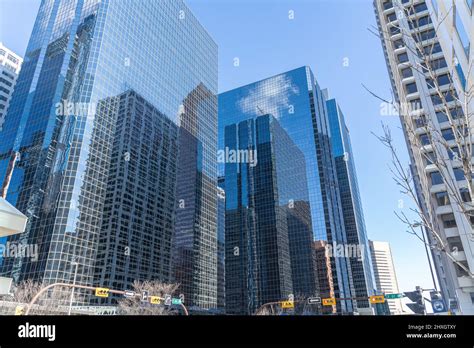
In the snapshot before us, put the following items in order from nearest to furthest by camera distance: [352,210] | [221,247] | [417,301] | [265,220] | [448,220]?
[417,301] < [448,220] < [221,247] < [265,220] < [352,210]

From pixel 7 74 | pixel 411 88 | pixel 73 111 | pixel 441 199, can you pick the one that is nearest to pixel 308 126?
pixel 411 88

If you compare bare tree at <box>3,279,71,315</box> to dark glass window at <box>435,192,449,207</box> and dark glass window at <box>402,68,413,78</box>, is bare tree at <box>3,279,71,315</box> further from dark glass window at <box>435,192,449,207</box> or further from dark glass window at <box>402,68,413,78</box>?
dark glass window at <box>402,68,413,78</box>

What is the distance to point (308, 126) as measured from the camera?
5271 inches

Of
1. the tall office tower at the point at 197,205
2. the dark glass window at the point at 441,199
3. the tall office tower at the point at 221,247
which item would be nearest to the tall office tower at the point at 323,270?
the tall office tower at the point at 221,247

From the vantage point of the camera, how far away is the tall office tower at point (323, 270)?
373 ft

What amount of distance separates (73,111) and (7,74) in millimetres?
60078

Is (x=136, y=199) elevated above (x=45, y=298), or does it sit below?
above

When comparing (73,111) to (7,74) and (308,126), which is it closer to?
(7,74)

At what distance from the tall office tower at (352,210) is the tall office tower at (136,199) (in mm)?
81168

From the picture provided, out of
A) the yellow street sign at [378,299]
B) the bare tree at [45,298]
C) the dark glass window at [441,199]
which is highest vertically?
the dark glass window at [441,199]

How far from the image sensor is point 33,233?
65062mm

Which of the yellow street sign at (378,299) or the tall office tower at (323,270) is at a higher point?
the tall office tower at (323,270)

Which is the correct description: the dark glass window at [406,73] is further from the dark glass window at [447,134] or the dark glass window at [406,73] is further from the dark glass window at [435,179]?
the dark glass window at [435,179]
